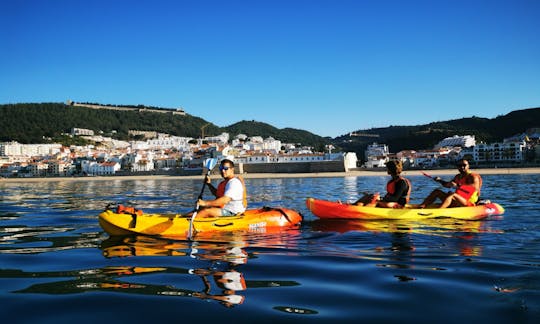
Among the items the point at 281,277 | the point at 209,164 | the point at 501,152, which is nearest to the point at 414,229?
the point at 209,164

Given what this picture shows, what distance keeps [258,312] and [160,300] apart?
3.71 ft

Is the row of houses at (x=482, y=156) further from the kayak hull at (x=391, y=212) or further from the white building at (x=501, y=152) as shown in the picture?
the kayak hull at (x=391, y=212)

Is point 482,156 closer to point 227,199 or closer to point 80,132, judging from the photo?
point 227,199

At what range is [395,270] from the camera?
5961 millimetres

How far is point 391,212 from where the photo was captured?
1117 cm

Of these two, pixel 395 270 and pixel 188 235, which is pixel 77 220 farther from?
pixel 395 270

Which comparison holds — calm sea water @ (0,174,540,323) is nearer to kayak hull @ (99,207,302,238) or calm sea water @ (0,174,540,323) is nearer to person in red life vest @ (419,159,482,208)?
kayak hull @ (99,207,302,238)

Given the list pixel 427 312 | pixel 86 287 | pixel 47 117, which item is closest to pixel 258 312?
pixel 427 312

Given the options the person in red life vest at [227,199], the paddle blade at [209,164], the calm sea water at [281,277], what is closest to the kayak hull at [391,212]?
the calm sea water at [281,277]

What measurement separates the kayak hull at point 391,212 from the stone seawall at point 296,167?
76.1 m

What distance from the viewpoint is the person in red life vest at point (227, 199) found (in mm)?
9344

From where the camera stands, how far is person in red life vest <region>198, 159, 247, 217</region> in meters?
9.34

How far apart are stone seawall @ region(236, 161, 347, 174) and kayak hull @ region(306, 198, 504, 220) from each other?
76.1 metres

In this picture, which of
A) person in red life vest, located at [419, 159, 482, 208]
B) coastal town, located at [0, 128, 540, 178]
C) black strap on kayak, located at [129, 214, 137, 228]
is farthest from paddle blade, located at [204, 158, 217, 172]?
coastal town, located at [0, 128, 540, 178]
